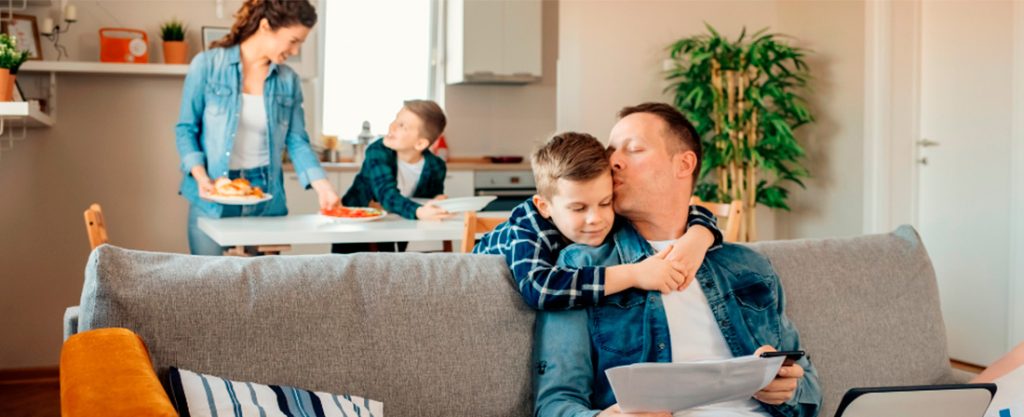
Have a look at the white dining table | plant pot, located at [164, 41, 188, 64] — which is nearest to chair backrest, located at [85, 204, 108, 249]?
the white dining table

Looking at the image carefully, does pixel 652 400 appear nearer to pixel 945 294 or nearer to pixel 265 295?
pixel 265 295

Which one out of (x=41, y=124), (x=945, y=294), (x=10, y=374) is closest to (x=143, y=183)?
(x=41, y=124)

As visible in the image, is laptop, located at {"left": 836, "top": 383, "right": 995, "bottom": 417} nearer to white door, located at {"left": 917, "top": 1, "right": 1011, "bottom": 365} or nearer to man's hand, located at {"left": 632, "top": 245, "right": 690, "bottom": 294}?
man's hand, located at {"left": 632, "top": 245, "right": 690, "bottom": 294}

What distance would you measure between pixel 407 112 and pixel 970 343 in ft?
9.61

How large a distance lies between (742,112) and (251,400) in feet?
14.1

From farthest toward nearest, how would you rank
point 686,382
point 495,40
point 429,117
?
point 495,40 < point 429,117 < point 686,382

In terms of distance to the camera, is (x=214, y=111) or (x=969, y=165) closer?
(x=214, y=111)

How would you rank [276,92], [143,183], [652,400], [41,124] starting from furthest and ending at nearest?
[143,183] → [41,124] → [276,92] → [652,400]

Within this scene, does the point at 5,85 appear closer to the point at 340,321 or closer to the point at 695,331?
the point at 340,321

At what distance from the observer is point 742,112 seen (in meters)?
5.48

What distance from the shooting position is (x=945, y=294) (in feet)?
16.5

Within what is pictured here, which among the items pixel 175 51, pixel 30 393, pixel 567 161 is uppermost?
pixel 175 51

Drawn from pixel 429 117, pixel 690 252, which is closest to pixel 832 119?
pixel 429 117

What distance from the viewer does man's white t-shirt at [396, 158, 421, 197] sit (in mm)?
3957
